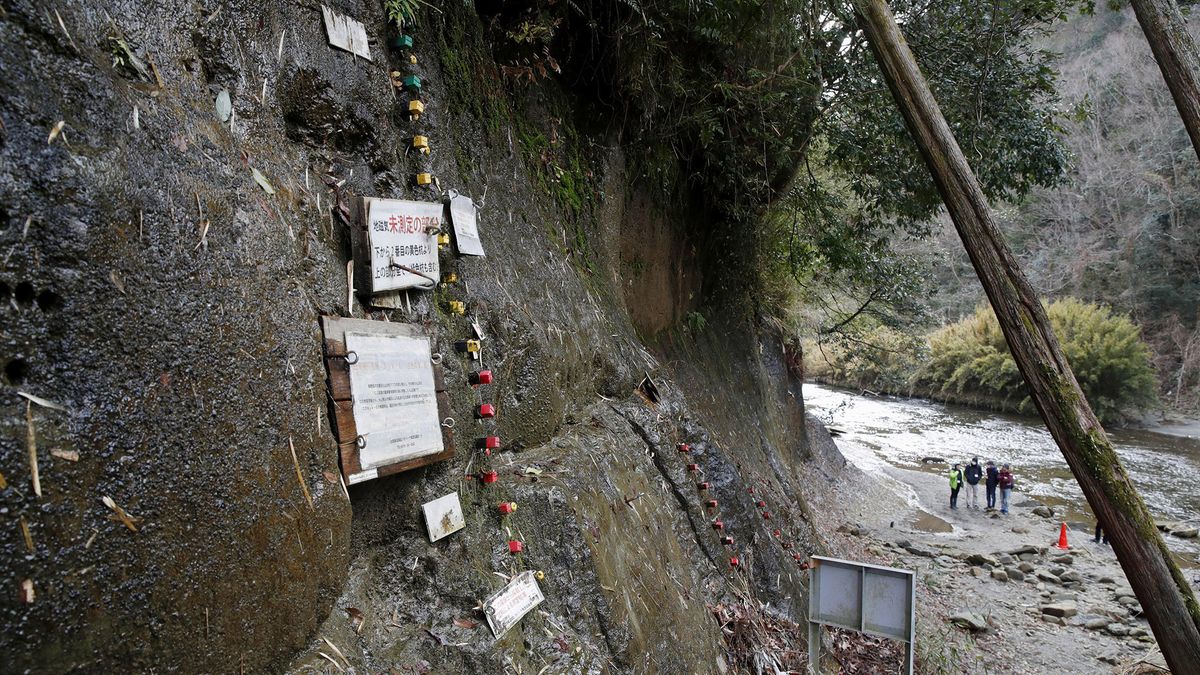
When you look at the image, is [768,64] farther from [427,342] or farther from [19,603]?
[19,603]

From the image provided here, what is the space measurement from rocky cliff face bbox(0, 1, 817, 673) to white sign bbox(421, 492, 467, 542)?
0.05 m

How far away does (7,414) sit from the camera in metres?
1.51

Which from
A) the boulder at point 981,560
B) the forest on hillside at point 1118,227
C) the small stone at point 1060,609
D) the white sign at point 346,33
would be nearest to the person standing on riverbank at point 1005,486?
the boulder at point 981,560

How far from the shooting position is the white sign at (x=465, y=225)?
340cm

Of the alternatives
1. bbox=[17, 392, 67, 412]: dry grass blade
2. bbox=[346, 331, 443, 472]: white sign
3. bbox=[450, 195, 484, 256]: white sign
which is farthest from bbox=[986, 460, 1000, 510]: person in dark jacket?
bbox=[17, 392, 67, 412]: dry grass blade

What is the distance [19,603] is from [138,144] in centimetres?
126

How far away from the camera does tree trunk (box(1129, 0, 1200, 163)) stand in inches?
220

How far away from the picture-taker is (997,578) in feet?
39.3

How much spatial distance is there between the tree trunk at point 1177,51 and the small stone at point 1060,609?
822 cm

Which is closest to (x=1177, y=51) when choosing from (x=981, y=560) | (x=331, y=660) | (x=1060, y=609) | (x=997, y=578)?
(x=331, y=660)

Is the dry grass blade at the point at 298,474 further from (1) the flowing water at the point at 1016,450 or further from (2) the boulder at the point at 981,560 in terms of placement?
(1) the flowing water at the point at 1016,450

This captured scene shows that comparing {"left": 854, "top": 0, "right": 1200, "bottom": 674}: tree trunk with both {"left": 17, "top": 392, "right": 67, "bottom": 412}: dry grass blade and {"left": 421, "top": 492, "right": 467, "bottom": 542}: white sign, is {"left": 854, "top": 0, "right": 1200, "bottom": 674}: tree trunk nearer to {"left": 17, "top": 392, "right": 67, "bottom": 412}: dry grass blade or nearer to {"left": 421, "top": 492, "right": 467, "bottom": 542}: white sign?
{"left": 421, "top": 492, "right": 467, "bottom": 542}: white sign

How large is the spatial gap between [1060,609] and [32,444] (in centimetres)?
1347

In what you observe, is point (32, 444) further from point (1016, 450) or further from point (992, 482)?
point (1016, 450)
